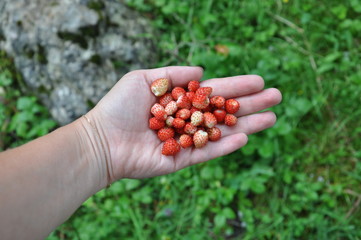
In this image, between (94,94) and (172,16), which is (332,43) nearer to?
(172,16)

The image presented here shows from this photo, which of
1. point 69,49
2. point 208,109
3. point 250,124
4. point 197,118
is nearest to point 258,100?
point 250,124

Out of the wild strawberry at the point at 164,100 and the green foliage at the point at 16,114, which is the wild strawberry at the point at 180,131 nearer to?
the wild strawberry at the point at 164,100

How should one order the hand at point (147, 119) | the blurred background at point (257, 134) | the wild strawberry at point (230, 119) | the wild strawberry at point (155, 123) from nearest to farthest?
the hand at point (147, 119)
the wild strawberry at point (155, 123)
the wild strawberry at point (230, 119)
the blurred background at point (257, 134)

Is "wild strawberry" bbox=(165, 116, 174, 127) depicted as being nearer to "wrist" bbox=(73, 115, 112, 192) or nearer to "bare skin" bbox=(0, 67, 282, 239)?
"bare skin" bbox=(0, 67, 282, 239)

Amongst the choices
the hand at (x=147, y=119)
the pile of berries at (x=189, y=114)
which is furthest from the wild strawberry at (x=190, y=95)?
the hand at (x=147, y=119)

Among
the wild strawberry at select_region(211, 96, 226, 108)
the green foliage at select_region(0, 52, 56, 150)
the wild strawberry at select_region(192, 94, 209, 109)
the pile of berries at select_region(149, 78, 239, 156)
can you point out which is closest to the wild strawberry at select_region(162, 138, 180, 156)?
the pile of berries at select_region(149, 78, 239, 156)

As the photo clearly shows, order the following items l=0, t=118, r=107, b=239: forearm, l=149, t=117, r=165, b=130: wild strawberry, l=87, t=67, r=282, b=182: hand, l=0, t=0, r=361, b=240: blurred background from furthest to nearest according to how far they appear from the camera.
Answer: l=0, t=0, r=361, b=240: blurred background → l=149, t=117, r=165, b=130: wild strawberry → l=87, t=67, r=282, b=182: hand → l=0, t=118, r=107, b=239: forearm
